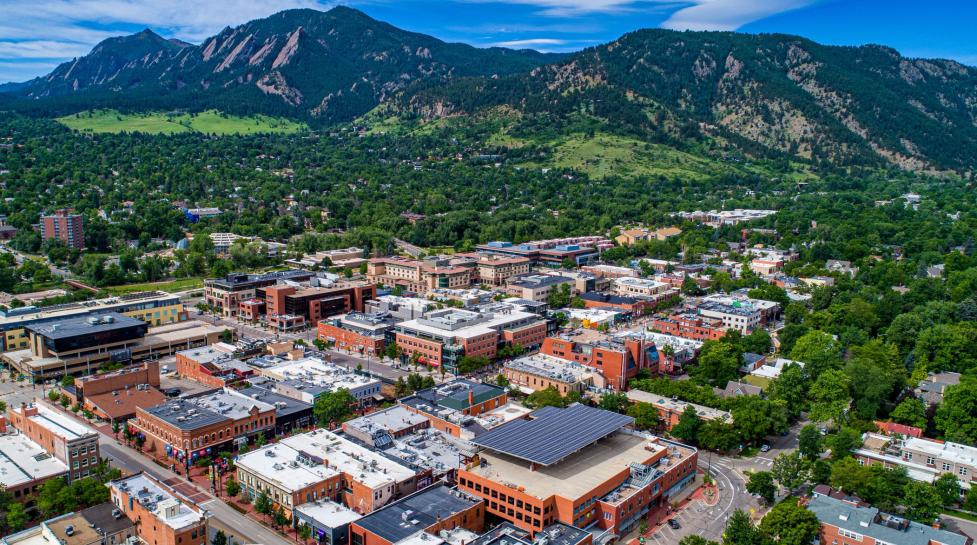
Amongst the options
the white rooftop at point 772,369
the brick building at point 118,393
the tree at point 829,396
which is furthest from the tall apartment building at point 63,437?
the white rooftop at point 772,369

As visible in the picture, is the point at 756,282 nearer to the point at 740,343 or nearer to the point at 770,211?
the point at 740,343

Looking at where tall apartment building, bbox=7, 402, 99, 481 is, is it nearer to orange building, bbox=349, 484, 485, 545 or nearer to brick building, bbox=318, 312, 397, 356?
orange building, bbox=349, 484, 485, 545

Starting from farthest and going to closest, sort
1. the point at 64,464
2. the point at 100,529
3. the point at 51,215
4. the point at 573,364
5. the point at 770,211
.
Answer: the point at 770,211 < the point at 51,215 < the point at 573,364 < the point at 64,464 < the point at 100,529

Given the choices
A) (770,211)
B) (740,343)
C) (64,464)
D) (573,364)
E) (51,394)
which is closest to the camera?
(64,464)

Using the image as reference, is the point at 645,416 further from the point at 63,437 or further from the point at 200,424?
the point at 63,437

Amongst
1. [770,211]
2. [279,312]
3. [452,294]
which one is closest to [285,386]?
[279,312]

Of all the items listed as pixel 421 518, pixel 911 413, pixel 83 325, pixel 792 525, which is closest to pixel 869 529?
pixel 792 525

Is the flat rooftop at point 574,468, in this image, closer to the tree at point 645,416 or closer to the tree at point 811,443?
the tree at point 645,416
